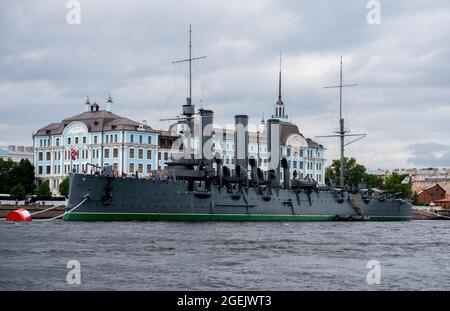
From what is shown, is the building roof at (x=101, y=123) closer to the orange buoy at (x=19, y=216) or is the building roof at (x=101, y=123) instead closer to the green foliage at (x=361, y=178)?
the green foliage at (x=361, y=178)

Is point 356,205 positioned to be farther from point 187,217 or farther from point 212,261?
point 212,261

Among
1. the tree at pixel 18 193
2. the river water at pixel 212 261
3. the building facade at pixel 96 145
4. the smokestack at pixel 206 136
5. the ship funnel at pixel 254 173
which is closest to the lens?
the river water at pixel 212 261

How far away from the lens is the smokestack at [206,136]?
2761 inches

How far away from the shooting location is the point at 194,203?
2611 inches

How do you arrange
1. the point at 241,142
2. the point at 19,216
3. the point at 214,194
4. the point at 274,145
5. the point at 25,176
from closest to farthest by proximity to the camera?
the point at 19,216 → the point at 214,194 → the point at 241,142 → the point at 274,145 → the point at 25,176

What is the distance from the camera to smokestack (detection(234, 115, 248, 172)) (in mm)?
75375

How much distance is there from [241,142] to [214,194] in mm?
9903

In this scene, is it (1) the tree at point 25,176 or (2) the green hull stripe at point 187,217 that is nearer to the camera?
(2) the green hull stripe at point 187,217

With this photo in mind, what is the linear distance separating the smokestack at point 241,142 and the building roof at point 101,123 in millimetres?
31696

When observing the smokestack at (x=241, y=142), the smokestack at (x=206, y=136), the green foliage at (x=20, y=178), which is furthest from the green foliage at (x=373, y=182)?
the smokestack at (x=206, y=136)

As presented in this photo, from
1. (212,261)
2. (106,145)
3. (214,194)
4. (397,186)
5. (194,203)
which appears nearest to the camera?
(212,261)

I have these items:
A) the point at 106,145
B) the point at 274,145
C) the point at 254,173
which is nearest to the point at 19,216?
the point at 254,173
